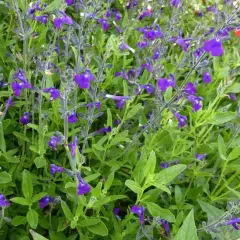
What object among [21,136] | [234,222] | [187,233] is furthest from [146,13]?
[187,233]

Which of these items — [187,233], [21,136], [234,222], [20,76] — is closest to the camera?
[187,233]

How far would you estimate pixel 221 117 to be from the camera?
314cm

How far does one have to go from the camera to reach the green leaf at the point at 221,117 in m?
3.10

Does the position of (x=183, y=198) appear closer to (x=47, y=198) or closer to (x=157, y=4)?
(x=47, y=198)

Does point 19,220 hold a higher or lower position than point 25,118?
lower

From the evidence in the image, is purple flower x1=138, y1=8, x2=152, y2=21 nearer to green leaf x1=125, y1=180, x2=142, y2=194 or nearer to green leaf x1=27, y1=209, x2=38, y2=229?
green leaf x1=125, y1=180, x2=142, y2=194

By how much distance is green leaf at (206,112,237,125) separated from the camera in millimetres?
3098

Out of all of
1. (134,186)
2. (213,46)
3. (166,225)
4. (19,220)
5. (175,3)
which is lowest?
(19,220)

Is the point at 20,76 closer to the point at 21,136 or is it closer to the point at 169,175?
the point at 21,136

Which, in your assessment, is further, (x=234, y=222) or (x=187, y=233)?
(x=234, y=222)

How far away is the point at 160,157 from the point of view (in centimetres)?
327

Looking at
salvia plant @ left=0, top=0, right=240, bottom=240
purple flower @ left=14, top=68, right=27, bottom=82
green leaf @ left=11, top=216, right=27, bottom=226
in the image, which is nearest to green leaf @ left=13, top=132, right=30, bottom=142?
salvia plant @ left=0, top=0, right=240, bottom=240

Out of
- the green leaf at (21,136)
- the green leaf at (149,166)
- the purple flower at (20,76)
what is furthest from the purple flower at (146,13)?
the green leaf at (149,166)

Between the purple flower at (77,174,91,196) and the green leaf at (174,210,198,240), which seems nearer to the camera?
the green leaf at (174,210,198,240)
